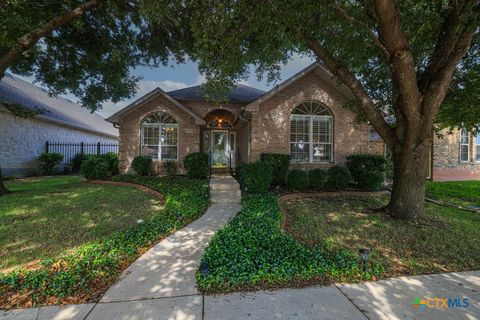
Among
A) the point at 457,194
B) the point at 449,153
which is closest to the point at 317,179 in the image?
the point at 457,194

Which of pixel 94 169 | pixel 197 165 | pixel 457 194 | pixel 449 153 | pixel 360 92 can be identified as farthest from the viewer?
pixel 449 153

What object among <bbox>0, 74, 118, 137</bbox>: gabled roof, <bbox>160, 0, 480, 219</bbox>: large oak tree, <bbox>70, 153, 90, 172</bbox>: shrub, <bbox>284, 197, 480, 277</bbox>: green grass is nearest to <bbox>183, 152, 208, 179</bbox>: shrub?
<bbox>160, 0, 480, 219</bbox>: large oak tree

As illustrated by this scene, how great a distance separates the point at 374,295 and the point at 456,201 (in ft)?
28.0

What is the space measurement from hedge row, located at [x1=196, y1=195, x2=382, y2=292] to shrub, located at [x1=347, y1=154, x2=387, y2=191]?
651 cm

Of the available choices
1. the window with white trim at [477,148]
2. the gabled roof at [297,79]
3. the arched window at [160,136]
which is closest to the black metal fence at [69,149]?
the arched window at [160,136]

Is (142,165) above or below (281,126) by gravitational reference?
below

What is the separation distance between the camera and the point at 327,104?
11.1 metres

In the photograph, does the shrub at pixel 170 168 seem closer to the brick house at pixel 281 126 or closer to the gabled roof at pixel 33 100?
the brick house at pixel 281 126

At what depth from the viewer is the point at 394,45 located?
5.08m

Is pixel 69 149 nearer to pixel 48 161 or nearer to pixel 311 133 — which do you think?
pixel 48 161

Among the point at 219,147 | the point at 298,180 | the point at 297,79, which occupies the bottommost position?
the point at 298,180

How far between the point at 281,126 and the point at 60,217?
8.89 m

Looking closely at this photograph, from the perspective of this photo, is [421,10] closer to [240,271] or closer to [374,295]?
[374,295]

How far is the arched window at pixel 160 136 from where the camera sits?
12.4 meters
